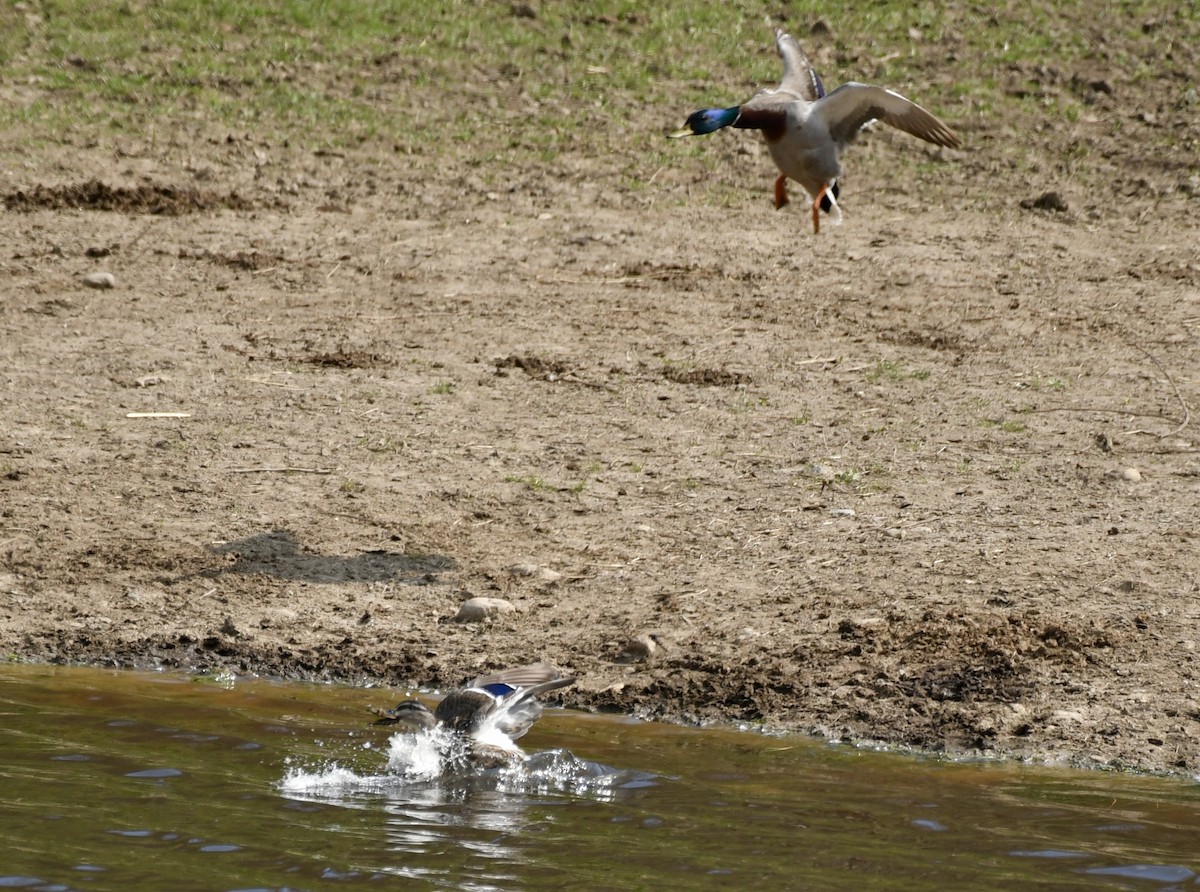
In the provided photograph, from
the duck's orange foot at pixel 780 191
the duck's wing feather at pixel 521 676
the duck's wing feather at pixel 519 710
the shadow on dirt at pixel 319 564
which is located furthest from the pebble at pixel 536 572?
the duck's orange foot at pixel 780 191

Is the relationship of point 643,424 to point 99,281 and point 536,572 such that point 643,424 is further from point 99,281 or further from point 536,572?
point 99,281

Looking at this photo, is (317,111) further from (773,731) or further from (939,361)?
(773,731)

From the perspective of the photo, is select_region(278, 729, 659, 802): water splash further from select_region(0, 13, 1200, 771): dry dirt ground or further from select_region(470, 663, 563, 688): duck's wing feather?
select_region(0, 13, 1200, 771): dry dirt ground

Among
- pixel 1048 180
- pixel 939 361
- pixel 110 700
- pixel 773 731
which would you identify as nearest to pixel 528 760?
pixel 773 731

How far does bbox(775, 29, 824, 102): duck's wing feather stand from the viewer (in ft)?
33.6

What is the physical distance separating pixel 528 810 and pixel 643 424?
4.01 metres

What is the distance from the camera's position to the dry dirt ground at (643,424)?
22.7 feet

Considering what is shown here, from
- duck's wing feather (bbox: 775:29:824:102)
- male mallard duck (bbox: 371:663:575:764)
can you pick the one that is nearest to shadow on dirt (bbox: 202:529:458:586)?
male mallard duck (bbox: 371:663:575:764)

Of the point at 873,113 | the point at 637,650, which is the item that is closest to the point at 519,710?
the point at 637,650

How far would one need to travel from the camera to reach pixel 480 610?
23.9ft

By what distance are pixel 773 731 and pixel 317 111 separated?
28.4 feet

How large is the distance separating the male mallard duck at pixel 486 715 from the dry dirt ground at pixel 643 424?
0.47m

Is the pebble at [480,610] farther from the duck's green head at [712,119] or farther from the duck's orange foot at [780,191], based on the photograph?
the duck's orange foot at [780,191]

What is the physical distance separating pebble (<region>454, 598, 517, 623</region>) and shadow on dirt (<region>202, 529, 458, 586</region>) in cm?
40
